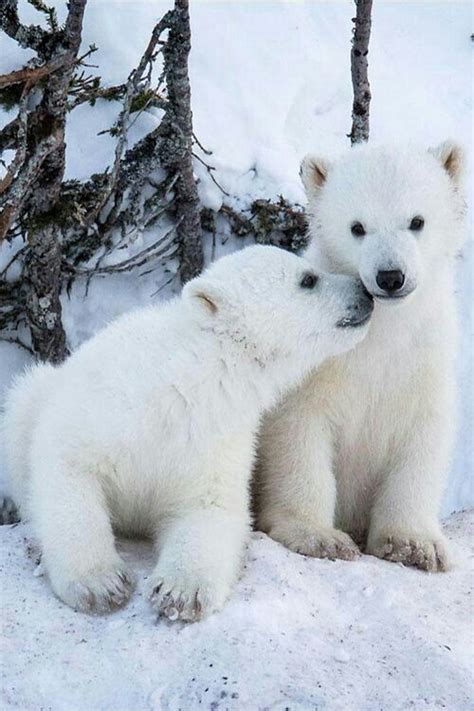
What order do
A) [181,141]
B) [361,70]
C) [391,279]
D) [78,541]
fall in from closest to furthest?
[78,541]
[391,279]
[181,141]
[361,70]

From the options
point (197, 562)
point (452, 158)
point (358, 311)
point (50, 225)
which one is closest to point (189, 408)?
point (197, 562)

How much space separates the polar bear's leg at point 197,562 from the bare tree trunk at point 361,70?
129 inches

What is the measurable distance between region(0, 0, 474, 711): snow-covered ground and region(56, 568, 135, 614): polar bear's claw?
4 cm

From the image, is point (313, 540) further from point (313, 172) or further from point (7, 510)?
point (7, 510)

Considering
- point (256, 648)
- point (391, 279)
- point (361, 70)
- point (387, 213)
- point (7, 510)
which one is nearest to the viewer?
point (256, 648)

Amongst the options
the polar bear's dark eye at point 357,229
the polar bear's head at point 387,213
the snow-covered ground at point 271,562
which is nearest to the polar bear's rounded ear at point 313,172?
the polar bear's head at point 387,213

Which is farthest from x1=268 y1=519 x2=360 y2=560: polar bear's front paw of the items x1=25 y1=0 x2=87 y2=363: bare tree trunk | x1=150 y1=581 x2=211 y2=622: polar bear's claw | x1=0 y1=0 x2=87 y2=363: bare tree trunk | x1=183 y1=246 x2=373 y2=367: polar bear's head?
x1=25 y1=0 x2=87 y2=363: bare tree trunk

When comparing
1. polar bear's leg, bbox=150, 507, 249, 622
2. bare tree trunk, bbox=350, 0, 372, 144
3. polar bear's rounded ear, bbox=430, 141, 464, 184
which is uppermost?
bare tree trunk, bbox=350, 0, 372, 144

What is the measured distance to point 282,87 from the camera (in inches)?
282

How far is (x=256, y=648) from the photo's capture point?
3.48 m

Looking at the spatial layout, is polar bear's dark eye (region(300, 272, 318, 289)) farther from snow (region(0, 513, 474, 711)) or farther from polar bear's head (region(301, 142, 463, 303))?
snow (region(0, 513, 474, 711))

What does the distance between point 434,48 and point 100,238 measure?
3248 mm

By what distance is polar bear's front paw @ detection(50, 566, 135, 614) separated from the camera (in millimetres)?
3699

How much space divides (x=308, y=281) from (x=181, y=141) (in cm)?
235
